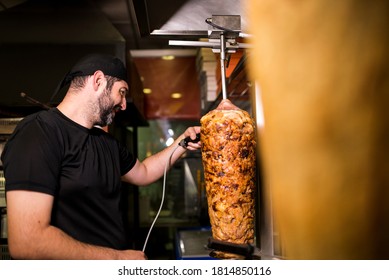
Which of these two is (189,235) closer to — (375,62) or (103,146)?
(103,146)

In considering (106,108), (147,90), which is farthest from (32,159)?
(147,90)

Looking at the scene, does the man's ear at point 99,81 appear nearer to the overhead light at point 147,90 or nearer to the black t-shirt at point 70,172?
the black t-shirt at point 70,172

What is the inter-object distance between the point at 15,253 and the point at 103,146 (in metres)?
0.48

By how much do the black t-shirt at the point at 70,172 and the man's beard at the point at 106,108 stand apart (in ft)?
0.25

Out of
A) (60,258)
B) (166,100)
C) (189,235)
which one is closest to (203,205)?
(189,235)

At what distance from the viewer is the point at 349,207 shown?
0.97 feet

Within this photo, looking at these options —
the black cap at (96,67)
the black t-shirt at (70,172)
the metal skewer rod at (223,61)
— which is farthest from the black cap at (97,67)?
the metal skewer rod at (223,61)

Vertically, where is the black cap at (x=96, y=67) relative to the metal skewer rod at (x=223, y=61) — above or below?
above

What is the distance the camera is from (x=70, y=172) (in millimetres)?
1138

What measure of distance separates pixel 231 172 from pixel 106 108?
0.60 meters

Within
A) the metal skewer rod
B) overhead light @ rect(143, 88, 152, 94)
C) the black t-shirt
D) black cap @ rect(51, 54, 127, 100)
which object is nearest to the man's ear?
black cap @ rect(51, 54, 127, 100)

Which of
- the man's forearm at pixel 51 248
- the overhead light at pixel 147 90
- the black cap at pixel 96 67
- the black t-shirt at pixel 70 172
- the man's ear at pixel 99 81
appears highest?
the overhead light at pixel 147 90

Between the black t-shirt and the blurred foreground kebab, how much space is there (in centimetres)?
49

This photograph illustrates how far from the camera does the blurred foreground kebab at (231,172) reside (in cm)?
84
